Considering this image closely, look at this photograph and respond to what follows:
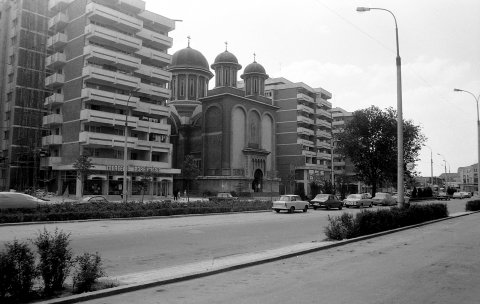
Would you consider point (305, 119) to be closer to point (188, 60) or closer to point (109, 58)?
point (188, 60)

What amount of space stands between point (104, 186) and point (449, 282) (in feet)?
151

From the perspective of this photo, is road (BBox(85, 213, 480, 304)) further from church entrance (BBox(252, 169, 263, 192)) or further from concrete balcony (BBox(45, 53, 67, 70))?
church entrance (BBox(252, 169, 263, 192))

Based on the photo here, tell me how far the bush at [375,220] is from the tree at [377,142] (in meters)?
37.0

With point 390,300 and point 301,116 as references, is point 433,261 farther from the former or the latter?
point 301,116

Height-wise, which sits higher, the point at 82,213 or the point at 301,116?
the point at 301,116

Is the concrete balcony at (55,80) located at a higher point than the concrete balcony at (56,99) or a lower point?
higher

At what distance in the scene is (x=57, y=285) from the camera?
691 cm

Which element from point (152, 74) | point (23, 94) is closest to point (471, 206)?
point (152, 74)

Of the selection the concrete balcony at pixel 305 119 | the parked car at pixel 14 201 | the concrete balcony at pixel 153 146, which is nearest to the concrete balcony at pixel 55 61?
the concrete balcony at pixel 153 146

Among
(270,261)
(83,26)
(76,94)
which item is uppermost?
(83,26)

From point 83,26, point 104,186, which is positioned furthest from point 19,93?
point 104,186

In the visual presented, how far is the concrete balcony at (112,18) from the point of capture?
163 feet

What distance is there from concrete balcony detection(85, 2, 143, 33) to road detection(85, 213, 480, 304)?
46.9m

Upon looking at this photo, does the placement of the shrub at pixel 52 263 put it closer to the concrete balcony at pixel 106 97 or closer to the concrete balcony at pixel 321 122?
the concrete balcony at pixel 106 97
